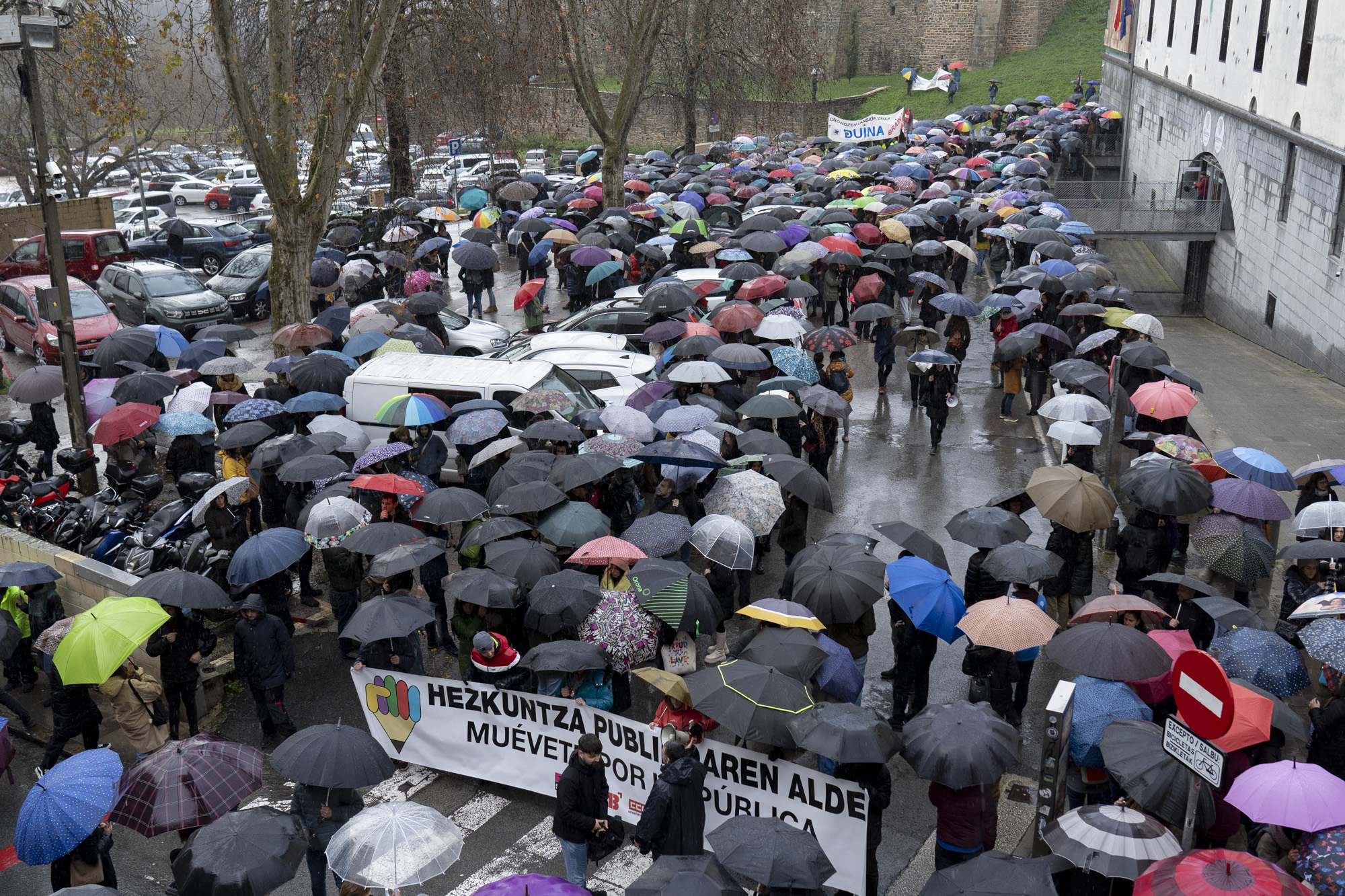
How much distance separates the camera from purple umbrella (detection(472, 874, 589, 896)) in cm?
512

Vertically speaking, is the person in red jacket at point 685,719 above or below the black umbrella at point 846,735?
below

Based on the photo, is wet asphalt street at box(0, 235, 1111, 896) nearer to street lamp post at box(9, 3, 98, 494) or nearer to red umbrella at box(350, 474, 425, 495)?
red umbrella at box(350, 474, 425, 495)

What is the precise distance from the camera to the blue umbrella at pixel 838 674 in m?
7.85

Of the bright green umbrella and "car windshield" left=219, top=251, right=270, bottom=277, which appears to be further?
"car windshield" left=219, top=251, right=270, bottom=277

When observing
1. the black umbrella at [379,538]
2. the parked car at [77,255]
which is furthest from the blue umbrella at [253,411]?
the parked car at [77,255]

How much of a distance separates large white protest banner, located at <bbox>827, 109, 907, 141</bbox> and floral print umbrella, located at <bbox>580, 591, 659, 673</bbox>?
3732cm

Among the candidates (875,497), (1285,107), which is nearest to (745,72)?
(1285,107)

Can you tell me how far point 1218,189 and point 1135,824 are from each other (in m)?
31.1

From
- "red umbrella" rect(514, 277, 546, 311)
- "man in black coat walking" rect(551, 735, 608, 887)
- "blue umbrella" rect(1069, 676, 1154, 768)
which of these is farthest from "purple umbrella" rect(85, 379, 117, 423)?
"blue umbrella" rect(1069, 676, 1154, 768)

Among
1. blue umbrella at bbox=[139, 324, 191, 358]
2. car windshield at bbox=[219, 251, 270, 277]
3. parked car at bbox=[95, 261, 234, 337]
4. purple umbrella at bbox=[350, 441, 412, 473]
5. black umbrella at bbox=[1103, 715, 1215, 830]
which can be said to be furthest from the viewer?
car windshield at bbox=[219, 251, 270, 277]

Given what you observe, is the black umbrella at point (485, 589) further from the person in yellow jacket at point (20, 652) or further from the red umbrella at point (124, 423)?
the red umbrella at point (124, 423)

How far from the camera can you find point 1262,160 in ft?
89.8

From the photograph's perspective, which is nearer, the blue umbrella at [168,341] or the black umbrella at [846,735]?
the black umbrella at [846,735]

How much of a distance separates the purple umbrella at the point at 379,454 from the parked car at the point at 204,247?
21.1 metres
